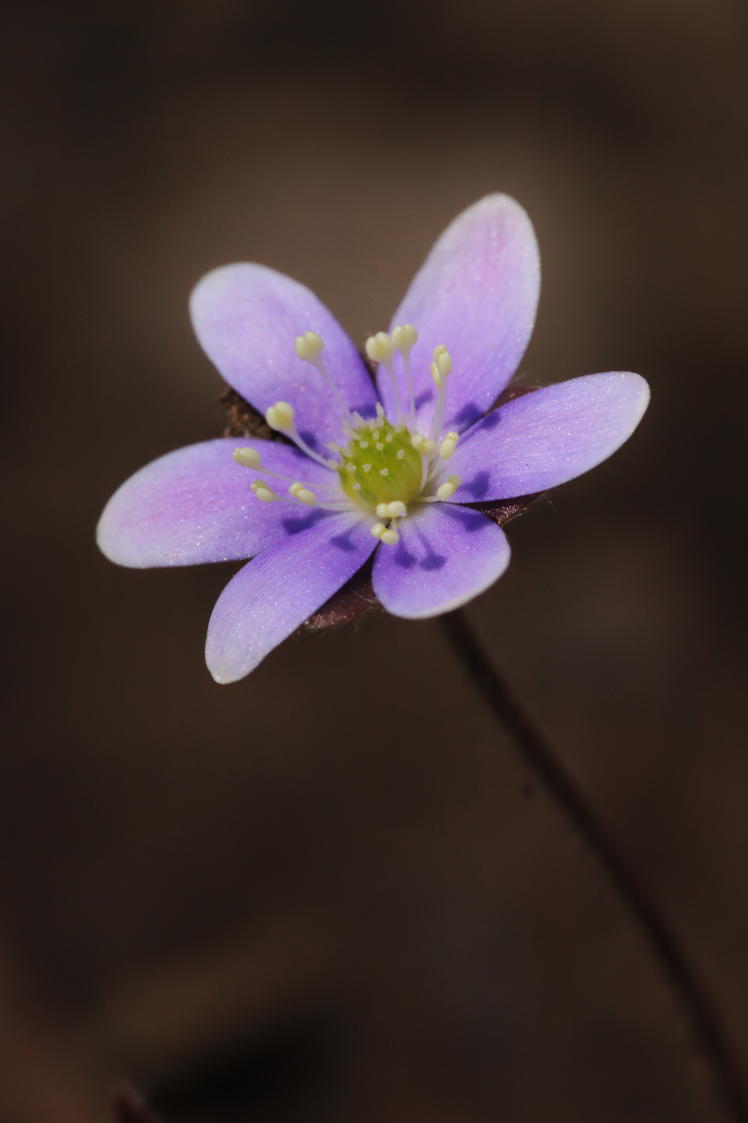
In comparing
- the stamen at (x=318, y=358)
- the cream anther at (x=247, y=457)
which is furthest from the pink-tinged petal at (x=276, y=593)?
the stamen at (x=318, y=358)

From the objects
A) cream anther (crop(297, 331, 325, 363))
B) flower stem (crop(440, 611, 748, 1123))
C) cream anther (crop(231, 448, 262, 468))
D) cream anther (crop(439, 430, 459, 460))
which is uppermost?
cream anther (crop(297, 331, 325, 363))

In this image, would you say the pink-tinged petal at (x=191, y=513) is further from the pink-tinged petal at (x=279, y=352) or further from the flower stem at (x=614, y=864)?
the flower stem at (x=614, y=864)

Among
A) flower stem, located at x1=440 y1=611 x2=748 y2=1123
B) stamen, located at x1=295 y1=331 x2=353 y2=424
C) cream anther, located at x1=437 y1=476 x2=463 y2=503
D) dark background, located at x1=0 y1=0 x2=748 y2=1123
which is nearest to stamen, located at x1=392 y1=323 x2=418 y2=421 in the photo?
stamen, located at x1=295 y1=331 x2=353 y2=424

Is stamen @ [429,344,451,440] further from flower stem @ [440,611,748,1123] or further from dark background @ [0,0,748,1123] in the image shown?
dark background @ [0,0,748,1123]

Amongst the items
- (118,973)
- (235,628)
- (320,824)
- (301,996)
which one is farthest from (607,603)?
(235,628)

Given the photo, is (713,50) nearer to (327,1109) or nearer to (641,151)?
(641,151)

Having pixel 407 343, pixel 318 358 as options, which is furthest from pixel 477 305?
pixel 318 358
